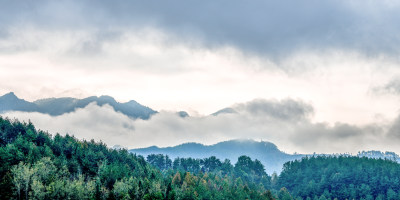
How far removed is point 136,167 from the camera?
194375 millimetres

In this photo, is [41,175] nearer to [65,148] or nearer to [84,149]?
[65,148]

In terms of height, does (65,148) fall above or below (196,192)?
above

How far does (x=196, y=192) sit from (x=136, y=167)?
41.8m

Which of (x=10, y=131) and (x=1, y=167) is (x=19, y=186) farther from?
(x=10, y=131)

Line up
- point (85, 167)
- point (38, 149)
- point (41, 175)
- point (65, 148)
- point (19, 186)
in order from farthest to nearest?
point (65, 148) < point (85, 167) < point (38, 149) < point (41, 175) < point (19, 186)

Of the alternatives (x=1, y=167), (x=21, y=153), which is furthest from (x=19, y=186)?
(x=21, y=153)

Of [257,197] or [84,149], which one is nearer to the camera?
[257,197]

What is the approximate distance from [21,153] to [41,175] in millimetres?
22147

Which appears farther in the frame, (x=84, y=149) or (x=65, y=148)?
(x=84, y=149)

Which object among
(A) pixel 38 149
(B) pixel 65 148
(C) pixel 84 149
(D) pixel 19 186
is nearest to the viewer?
(D) pixel 19 186

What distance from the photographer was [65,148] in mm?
179625

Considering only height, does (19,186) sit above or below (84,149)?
below

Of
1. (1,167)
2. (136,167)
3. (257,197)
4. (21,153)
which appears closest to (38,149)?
(21,153)

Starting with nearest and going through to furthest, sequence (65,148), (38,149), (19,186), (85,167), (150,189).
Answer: (19,186) < (150,189) < (38,149) < (85,167) < (65,148)
